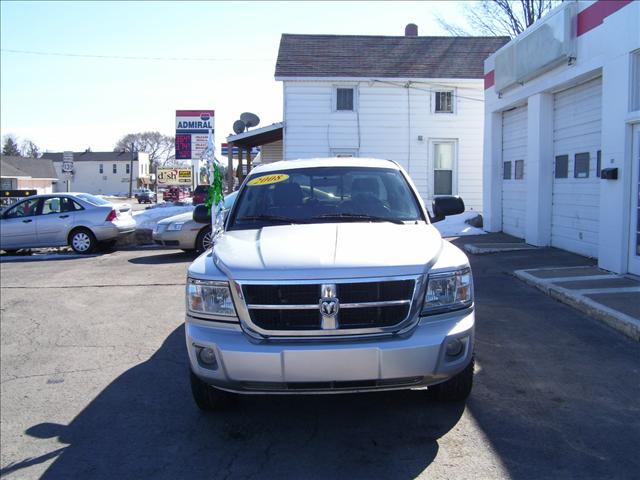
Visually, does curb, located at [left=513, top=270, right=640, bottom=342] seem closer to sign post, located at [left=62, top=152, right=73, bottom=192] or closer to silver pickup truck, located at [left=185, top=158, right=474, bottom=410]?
silver pickup truck, located at [left=185, top=158, right=474, bottom=410]

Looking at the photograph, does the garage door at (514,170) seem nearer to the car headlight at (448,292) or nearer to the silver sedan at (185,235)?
the silver sedan at (185,235)

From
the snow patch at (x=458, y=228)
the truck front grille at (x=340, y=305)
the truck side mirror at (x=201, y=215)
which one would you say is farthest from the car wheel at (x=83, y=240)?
the truck front grille at (x=340, y=305)

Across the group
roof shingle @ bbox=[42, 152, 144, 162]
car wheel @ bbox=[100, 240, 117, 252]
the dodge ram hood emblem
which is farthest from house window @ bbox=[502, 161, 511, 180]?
roof shingle @ bbox=[42, 152, 144, 162]

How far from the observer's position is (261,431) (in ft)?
13.9

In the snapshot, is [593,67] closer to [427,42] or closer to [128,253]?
[128,253]

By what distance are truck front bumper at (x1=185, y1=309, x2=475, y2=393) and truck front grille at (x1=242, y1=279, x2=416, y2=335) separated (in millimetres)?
103

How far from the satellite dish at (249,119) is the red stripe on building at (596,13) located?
1219 centimetres

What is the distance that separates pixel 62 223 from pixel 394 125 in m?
11.3

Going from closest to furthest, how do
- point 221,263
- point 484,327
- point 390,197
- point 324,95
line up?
1. point 221,263
2. point 390,197
3. point 484,327
4. point 324,95

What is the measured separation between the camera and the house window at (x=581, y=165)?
1065cm

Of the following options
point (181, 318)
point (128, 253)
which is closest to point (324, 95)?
point (128, 253)

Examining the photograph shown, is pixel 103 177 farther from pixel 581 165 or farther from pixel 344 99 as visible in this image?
pixel 581 165

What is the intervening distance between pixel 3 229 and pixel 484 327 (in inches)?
510

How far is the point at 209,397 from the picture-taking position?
14.4 ft
